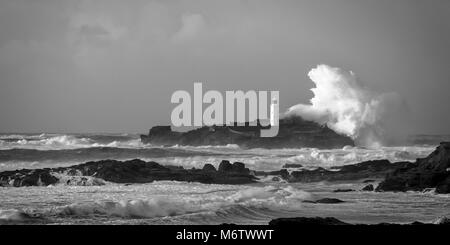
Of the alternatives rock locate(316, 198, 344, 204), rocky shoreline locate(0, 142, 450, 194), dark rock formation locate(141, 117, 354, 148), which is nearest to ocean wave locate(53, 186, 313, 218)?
rock locate(316, 198, 344, 204)

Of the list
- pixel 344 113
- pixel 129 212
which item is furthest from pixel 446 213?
pixel 344 113

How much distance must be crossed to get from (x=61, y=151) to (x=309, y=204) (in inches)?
1028

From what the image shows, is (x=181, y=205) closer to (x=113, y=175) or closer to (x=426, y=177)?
(x=113, y=175)

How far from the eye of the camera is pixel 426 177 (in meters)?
21.4

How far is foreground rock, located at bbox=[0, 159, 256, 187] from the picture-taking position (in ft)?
74.8

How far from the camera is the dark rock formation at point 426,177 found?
2108 cm

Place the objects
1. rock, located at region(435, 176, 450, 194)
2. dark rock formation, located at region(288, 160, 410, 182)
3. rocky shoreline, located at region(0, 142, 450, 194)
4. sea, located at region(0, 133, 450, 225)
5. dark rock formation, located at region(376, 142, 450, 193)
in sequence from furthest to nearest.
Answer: dark rock formation, located at region(288, 160, 410, 182), rocky shoreline, located at region(0, 142, 450, 194), dark rock formation, located at region(376, 142, 450, 193), rock, located at region(435, 176, 450, 194), sea, located at region(0, 133, 450, 225)

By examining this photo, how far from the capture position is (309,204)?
18.2 meters

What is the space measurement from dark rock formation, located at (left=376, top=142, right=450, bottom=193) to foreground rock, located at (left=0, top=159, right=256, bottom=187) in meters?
5.65

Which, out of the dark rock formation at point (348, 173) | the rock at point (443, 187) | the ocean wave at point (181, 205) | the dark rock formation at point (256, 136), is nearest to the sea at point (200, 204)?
the ocean wave at point (181, 205)

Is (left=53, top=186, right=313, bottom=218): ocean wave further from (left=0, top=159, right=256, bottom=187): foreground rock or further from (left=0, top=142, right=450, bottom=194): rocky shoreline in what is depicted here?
(left=0, top=159, right=256, bottom=187): foreground rock

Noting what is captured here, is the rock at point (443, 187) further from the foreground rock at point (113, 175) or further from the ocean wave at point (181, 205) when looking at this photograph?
the foreground rock at point (113, 175)

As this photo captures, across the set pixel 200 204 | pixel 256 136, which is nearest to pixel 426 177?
pixel 200 204
